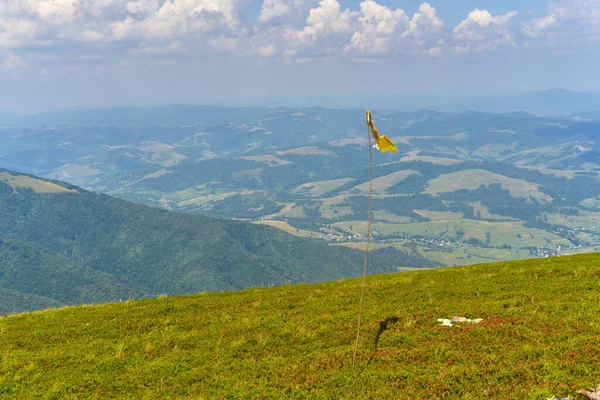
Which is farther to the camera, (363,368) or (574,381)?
(363,368)

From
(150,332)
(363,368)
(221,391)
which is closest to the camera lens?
(221,391)

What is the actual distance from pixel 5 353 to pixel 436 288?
90.1 feet

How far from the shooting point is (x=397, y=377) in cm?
1694

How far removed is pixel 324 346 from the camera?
20797 mm

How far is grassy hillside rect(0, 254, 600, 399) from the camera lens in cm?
Result: 1634

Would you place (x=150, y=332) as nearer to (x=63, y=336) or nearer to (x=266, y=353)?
(x=63, y=336)

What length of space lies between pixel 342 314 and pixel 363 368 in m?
7.29

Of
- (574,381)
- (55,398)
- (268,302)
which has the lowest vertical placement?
(268,302)

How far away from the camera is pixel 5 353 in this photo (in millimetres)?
21547

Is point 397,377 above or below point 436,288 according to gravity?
above

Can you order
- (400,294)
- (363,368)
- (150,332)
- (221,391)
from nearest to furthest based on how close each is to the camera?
(221,391)
(363,368)
(150,332)
(400,294)

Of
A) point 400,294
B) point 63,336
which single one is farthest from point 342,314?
point 63,336

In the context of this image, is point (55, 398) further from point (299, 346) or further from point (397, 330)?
point (397, 330)

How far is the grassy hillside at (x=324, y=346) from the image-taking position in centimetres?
1634
